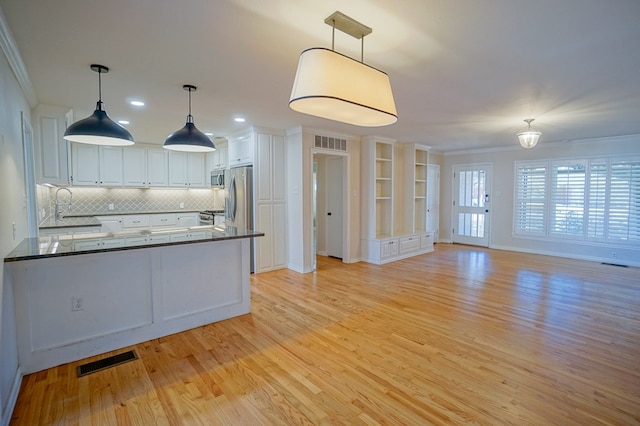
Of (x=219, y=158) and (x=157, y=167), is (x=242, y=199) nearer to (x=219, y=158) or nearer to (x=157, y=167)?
(x=219, y=158)

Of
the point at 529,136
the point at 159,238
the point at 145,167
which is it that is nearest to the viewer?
the point at 159,238

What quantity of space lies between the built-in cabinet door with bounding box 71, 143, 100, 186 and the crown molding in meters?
2.92

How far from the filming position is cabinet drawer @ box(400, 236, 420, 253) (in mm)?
6418

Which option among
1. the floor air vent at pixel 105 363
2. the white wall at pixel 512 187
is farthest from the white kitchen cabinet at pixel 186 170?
the white wall at pixel 512 187

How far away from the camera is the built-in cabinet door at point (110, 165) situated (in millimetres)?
6207

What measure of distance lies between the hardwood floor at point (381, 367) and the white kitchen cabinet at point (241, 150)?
2346mm

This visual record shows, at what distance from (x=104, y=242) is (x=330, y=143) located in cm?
385

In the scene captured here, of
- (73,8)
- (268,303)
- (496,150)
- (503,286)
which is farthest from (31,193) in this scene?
(496,150)

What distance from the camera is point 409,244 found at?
6.60 metres

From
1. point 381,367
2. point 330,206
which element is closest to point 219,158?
point 330,206

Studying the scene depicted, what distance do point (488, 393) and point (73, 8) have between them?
365cm

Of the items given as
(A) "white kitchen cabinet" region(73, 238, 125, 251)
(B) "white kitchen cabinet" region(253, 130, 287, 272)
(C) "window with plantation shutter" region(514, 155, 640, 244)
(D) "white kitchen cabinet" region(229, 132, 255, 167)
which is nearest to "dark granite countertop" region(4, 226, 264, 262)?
(A) "white kitchen cabinet" region(73, 238, 125, 251)

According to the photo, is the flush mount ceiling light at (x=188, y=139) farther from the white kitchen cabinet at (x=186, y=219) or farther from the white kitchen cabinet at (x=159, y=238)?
the white kitchen cabinet at (x=186, y=219)

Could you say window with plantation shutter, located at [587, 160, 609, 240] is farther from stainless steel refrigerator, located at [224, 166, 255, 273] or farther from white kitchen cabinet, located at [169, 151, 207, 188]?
white kitchen cabinet, located at [169, 151, 207, 188]
